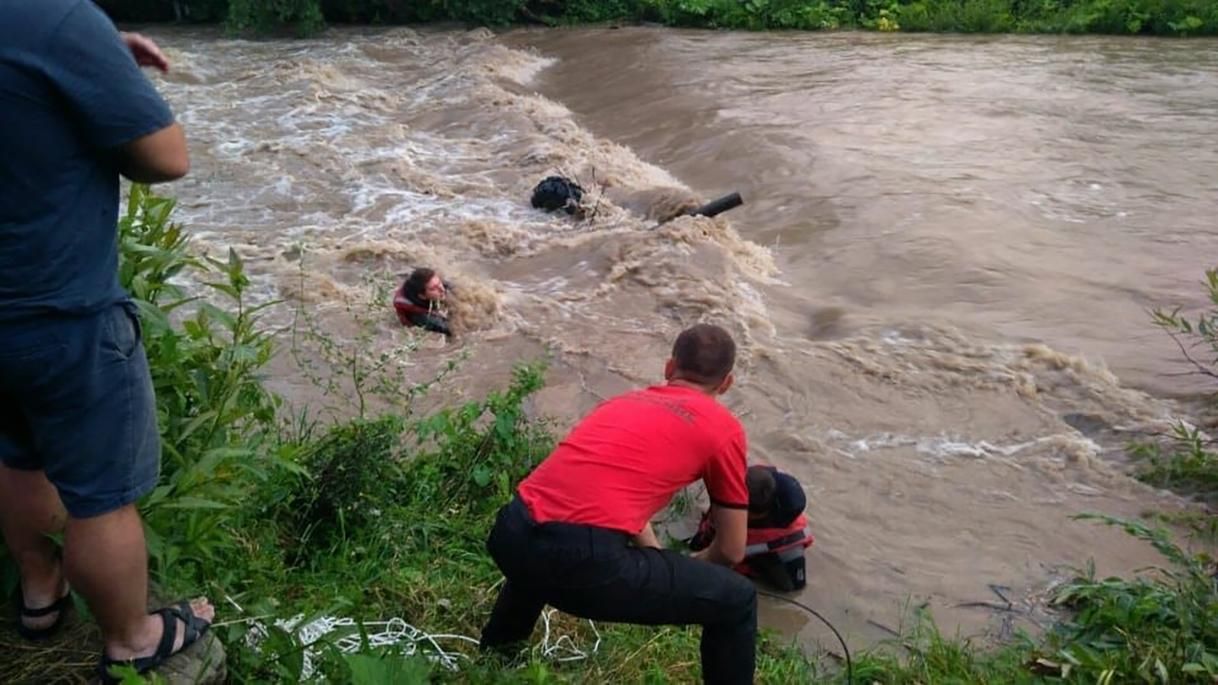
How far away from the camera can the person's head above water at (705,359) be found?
3.37 m

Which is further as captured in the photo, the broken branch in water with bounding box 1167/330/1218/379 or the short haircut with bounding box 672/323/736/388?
the broken branch in water with bounding box 1167/330/1218/379

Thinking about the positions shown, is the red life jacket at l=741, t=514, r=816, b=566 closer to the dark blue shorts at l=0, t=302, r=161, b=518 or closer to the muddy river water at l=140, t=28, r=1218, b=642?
the muddy river water at l=140, t=28, r=1218, b=642

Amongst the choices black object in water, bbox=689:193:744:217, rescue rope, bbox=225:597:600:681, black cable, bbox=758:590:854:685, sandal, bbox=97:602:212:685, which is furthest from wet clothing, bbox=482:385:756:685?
black object in water, bbox=689:193:744:217

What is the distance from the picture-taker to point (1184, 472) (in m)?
5.37

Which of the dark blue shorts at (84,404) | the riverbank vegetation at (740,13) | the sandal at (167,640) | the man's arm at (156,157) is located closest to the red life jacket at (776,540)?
the sandal at (167,640)

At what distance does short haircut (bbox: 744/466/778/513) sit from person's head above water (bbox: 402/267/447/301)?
335 cm

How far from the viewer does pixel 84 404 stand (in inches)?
91.7

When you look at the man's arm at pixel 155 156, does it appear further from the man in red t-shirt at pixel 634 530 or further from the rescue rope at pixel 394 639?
the man in red t-shirt at pixel 634 530

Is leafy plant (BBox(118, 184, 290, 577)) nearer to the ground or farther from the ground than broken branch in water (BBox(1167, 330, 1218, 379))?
farther from the ground

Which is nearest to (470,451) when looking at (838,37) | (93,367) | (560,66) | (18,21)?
(93,367)

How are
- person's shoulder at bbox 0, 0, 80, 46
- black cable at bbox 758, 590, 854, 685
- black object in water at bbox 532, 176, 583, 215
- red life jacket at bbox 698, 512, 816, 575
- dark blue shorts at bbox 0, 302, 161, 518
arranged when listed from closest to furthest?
1. person's shoulder at bbox 0, 0, 80, 46
2. dark blue shorts at bbox 0, 302, 161, 518
3. black cable at bbox 758, 590, 854, 685
4. red life jacket at bbox 698, 512, 816, 575
5. black object in water at bbox 532, 176, 583, 215

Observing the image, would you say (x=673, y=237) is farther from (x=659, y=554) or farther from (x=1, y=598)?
(x=1, y=598)

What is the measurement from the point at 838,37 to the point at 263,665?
18.9 meters

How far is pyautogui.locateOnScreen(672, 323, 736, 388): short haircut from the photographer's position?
3367mm
